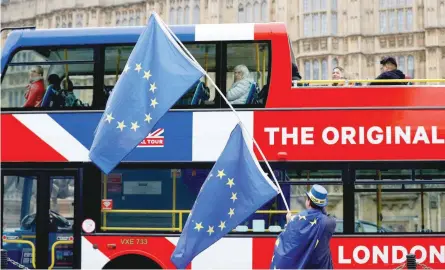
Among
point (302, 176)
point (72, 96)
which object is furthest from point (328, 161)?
point (72, 96)

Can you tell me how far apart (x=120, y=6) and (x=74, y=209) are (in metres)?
29.1

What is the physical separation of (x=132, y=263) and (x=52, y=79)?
2373 mm

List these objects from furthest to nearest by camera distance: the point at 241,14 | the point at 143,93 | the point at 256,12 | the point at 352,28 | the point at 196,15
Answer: the point at 196,15 → the point at 241,14 → the point at 256,12 → the point at 352,28 → the point at 143,93

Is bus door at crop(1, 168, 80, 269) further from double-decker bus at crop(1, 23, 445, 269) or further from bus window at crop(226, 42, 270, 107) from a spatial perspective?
bus window at crop(226, 42, 270, 107)

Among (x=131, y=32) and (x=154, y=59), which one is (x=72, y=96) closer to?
(x=131, y=32)

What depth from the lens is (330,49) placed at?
108ft

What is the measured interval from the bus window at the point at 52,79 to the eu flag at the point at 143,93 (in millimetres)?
2065

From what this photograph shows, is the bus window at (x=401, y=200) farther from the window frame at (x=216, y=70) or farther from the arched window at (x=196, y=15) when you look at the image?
the arched window at (x=196, y=15)

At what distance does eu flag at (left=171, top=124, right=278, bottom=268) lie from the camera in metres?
7.46

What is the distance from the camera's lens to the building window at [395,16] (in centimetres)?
3309

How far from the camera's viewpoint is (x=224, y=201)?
24.8 feet

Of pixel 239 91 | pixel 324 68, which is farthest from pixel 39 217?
pixel 324 68

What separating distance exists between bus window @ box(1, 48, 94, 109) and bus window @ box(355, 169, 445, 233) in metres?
3.36

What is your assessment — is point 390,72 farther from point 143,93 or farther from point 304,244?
point 304,244
